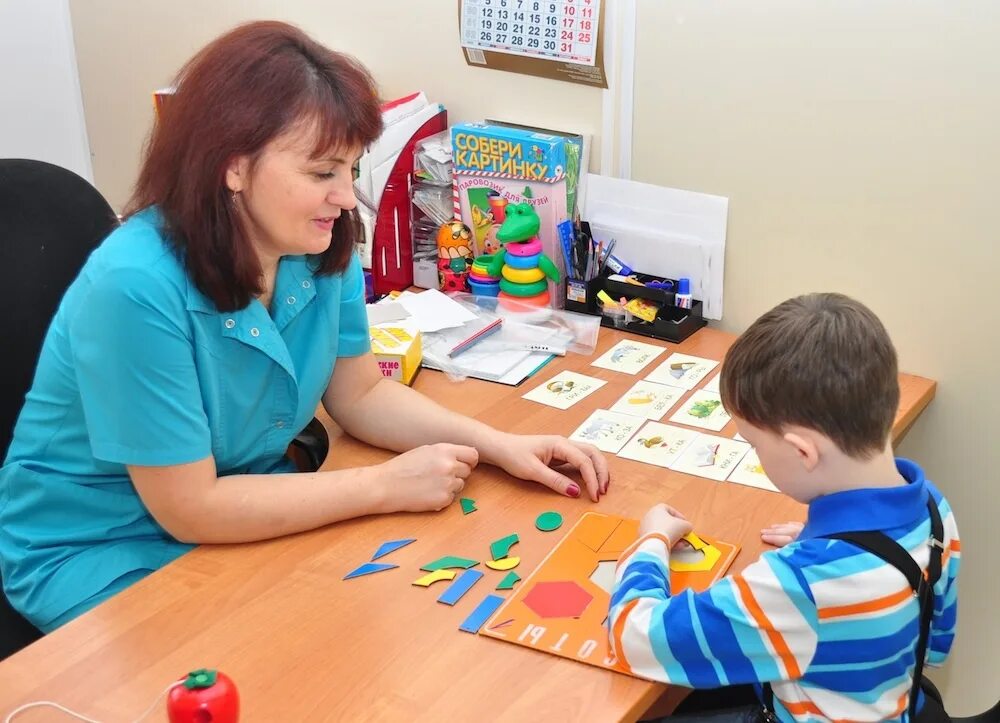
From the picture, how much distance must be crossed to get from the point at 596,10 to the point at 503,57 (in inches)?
8.5

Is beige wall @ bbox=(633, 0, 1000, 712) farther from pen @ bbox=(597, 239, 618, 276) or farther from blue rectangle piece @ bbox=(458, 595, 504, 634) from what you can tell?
blue rectangle piece @ bbox=(458, 595, 504, 634)

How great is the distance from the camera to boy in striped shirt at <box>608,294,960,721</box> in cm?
104

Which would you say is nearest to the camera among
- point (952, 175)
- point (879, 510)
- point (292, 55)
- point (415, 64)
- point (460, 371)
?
point (879, 510)

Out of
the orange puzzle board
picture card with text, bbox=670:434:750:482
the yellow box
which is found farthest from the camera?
the yellow box

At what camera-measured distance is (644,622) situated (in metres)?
1.09

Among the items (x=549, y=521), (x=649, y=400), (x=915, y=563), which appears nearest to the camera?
(x=915, y=563)

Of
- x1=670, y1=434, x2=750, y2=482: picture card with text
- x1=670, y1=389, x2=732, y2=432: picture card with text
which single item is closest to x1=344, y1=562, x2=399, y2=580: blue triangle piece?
x1=670, y1=434, x2=750, y2=482: picture card with text

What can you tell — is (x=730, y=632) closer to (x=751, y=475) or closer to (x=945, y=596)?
(x=945, y=596)

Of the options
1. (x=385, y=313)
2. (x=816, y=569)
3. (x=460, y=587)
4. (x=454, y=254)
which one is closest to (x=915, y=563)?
(x=816, y=569)

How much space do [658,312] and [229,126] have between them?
899 millimetres

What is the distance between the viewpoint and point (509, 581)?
49.1 inches

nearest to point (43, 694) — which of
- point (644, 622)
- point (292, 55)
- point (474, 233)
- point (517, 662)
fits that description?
point (517, 662)

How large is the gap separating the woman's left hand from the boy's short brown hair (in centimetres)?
37

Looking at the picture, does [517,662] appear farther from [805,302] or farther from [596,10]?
[596,10]
